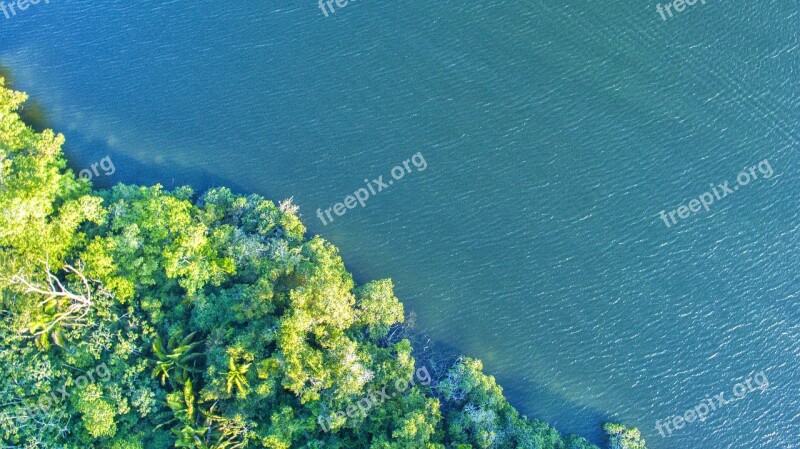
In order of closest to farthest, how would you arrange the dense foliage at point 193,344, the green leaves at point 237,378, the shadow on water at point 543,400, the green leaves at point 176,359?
the green leaves at point 237,378, the dense foliage at point 193,344, the green leaves at point 176,359, the shadow on water at point 543,400

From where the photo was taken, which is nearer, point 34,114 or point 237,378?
point 237,378

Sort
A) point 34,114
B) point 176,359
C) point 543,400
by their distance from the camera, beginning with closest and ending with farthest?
1. point 176,359
2. point 543,400
3. point 34,114

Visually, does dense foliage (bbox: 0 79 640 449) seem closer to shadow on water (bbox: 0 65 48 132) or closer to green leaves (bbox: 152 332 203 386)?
green leaves (bbox: 152 332 203 386)

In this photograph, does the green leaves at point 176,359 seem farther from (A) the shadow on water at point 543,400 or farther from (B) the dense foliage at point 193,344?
(A) the shadow on water at point 543,400

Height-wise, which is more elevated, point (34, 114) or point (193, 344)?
point (34, 114)

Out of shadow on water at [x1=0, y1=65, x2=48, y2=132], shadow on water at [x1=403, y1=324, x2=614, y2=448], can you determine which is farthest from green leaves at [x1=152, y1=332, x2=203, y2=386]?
shadow on water at [x1=0, y1=65, x2=48, y2=132]

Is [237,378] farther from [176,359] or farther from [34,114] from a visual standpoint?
[34,114]

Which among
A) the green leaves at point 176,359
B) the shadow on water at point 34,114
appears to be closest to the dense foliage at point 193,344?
the green leaves at point 176,359

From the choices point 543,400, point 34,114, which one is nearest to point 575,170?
point 543,400

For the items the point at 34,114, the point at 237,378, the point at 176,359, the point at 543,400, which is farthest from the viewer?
the point at 34,114
